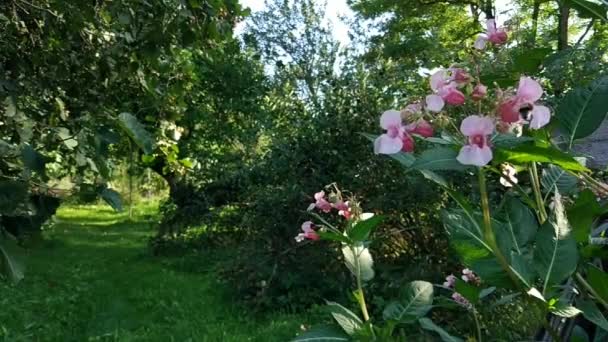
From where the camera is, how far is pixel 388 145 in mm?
1026

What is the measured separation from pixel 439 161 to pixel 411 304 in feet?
1.79

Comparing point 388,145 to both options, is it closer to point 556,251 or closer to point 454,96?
point 454,96

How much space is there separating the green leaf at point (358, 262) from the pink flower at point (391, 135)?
58cm

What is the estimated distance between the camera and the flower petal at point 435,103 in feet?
3.33

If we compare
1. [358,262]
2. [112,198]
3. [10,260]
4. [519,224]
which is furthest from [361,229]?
[10,260]

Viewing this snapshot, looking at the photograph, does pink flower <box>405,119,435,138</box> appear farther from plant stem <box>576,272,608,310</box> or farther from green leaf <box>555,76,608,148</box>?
plant stem <box>576,272,608,310</box>

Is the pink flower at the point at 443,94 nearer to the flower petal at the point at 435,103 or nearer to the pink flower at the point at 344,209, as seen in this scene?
the flower petal at the point at 435,103

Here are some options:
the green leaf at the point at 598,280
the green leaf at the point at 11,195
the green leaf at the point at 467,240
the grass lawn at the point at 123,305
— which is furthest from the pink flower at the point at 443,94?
the grass lawn at the point at 123,305

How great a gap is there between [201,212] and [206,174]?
50cm

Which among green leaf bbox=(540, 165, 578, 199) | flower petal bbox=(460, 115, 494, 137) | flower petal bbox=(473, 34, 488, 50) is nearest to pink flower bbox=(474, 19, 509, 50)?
flower petal bbox=(473, 34, 488, 50)

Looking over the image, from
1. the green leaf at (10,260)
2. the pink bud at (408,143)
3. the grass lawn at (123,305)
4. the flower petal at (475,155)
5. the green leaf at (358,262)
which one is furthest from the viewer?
the grass lawn at (123,305)

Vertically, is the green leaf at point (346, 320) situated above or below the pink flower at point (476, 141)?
below

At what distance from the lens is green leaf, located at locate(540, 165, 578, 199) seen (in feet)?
4.38

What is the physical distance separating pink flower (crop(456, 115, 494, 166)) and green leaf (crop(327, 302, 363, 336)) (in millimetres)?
544
